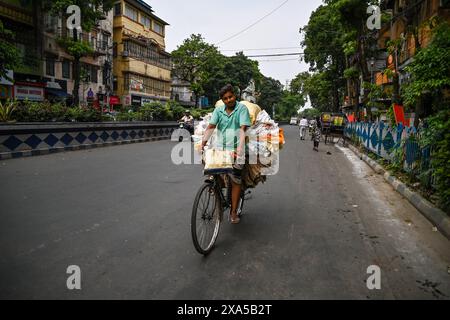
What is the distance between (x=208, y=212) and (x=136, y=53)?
4318cm

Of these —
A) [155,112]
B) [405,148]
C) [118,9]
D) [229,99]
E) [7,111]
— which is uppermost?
[118,9]

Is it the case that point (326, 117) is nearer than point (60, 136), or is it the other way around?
point (60, 136)

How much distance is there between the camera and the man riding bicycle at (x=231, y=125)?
4418 millimetres

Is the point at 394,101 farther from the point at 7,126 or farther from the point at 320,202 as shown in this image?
the point at 7,126

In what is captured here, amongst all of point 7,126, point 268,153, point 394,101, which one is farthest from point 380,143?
point 7,126

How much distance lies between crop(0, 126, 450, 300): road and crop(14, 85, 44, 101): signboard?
22412mm

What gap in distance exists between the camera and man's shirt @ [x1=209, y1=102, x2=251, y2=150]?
4.44 m

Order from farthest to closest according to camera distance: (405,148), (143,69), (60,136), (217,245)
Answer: (143,69), (60,136), (405,148), (217,245)

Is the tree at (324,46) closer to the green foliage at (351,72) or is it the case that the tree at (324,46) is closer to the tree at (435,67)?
the green foliage at (351,72)

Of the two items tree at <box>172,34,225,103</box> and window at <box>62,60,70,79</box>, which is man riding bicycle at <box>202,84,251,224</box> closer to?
window at <box>62,60,70,79</box>

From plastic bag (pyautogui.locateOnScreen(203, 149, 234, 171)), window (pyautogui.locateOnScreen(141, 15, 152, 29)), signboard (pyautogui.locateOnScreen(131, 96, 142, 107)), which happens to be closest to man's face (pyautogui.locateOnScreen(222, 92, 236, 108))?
plastic bag (pyautogui.locateOnScreen(203, 149, 234, 171))

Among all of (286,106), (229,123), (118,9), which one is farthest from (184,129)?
(286,106)

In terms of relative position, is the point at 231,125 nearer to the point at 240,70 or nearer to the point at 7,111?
the point at 7,111

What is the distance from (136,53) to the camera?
43.6 metres
